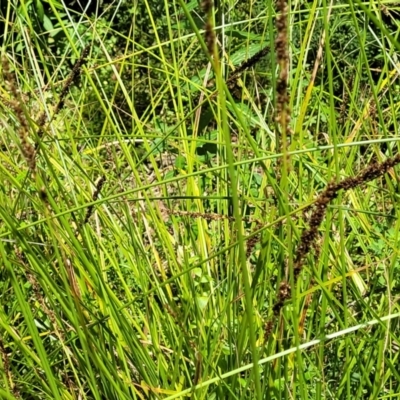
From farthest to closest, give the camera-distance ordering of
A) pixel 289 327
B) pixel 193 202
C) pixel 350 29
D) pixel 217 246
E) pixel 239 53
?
pixel 350 29
pixel 239 53
pixel 193 202
pixel 217 246
pixel 289 327

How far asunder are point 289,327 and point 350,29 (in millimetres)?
1750

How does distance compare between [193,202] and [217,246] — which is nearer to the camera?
[217,246]

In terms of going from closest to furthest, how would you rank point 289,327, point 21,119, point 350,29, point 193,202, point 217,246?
point 21,119, point 289,327, point 217,246, point 193,202, point 350,29

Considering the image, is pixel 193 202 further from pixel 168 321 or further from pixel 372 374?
pixel 372 374

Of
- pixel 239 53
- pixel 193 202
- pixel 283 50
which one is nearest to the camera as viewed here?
pixel 283 50

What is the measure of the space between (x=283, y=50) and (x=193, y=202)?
0.91m

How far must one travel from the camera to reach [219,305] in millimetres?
970

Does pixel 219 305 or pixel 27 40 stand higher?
pixel 27 40

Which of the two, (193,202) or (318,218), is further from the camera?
(193,202)

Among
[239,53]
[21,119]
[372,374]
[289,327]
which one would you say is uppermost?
[21,119]

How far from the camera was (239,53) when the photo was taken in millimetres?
1555

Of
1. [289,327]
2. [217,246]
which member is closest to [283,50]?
[289,327]

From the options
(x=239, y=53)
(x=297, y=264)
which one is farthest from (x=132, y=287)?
(x=297, y=264)

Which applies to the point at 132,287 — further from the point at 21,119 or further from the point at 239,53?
the point at 21,119
